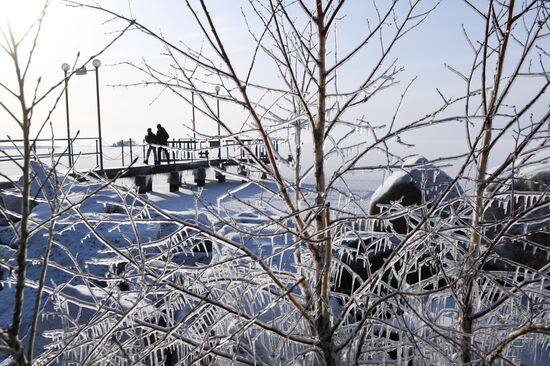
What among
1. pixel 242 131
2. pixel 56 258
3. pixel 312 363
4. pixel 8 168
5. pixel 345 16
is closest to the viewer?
pixel 242 131

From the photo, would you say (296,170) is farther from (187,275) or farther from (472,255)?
(472,255)

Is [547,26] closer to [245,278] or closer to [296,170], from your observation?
[296,170]

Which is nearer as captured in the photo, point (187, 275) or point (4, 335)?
point (4, 335)

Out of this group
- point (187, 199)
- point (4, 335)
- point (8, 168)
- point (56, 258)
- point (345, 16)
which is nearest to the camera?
point (4, 335)

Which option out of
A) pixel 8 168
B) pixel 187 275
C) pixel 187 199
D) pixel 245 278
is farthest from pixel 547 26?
pixel 8 168

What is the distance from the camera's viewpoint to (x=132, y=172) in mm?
18969

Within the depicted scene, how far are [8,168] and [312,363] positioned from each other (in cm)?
2471

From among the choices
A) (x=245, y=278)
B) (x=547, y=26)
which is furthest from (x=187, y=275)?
(x=547, y=26)

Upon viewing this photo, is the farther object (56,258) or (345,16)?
(56,258)

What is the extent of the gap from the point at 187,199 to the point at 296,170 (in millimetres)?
16685

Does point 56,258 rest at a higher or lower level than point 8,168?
lower

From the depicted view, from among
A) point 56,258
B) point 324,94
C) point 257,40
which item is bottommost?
point 56,258

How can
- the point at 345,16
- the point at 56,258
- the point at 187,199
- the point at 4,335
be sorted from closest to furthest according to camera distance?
1. the point at 4,335
2. the point at 345,16
3. the point at 56,258
4. the point at 187,199

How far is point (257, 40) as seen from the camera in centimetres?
249
